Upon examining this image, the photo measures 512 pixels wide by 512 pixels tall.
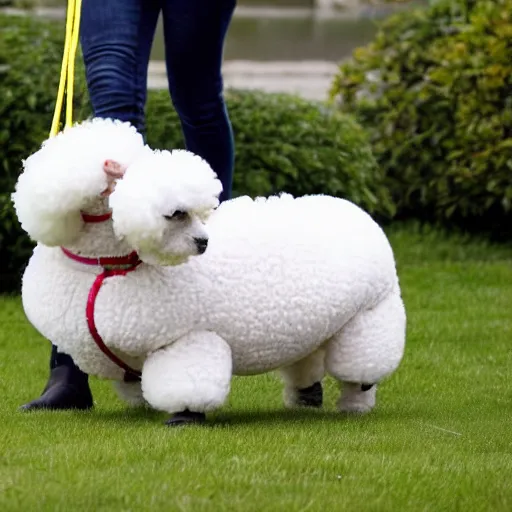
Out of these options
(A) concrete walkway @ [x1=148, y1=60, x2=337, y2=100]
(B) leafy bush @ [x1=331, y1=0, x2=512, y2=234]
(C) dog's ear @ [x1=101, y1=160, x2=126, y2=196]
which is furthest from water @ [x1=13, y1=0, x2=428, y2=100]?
(C) dog's ear @ [x1=101, y1=160, x2=126, y2=196]

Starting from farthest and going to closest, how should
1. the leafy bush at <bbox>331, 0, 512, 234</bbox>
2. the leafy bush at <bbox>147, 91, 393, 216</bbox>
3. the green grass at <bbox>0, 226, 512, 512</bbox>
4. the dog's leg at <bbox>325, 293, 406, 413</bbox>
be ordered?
the leafy bush at <bbox>331, 0, 512, 234</bbox>, the leafy bush at <bbox>147, 91, 393, 216</bbox>, the dog's leg at <bbox>325, 293, 406, 413</bbox>, the green grass at <bbox>0, 226, 512, 512</bbox>

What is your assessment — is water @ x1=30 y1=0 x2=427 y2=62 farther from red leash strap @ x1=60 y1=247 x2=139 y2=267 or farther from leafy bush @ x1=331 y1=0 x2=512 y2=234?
red leash strap @ x1=60 y1=247 x2=139 y2=267

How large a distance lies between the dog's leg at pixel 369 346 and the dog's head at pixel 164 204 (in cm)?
77

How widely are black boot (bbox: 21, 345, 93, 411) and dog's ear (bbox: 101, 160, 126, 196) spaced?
91 cm

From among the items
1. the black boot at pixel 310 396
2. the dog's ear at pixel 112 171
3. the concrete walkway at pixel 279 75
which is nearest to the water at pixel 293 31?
the concrete walkway at pixel 279 75

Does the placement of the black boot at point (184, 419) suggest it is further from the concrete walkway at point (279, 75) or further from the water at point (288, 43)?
the concrete walkway at point (279, 75)

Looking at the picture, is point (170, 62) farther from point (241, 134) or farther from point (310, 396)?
point (241, 134)

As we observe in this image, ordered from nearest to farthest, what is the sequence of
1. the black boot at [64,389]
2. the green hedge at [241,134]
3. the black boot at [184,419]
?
the black boot at [184,419], the black boot at [64,389], the green hedge at [241,134]

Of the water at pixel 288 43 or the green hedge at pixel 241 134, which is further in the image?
the water at pixel 288 43

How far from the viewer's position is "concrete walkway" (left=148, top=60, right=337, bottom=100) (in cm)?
1171

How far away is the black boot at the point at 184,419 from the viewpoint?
3703 millimetres

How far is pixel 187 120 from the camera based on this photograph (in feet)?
14.7

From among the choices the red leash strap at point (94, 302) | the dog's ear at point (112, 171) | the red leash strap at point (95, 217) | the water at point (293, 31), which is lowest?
the water at point (293, 31)

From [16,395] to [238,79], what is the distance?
7.95 m
